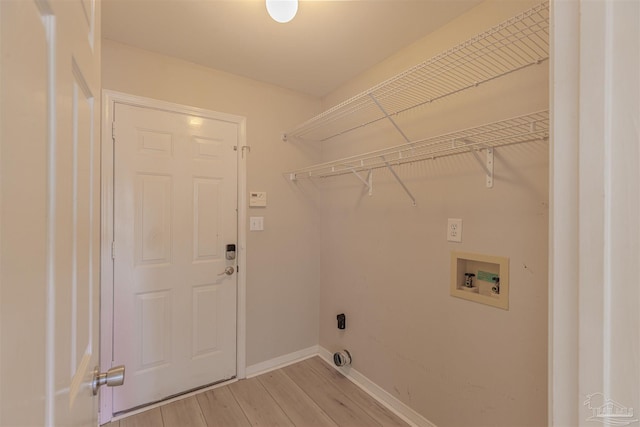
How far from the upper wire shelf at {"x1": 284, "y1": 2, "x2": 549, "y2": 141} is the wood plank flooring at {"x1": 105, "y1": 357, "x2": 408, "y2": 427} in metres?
1.97

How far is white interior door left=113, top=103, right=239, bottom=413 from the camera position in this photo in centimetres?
188

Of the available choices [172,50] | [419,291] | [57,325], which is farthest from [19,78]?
[172,50]

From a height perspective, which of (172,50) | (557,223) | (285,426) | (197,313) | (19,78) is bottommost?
(285,426)

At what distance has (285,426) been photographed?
1780 mm

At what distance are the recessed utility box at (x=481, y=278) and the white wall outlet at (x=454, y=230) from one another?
85 mm

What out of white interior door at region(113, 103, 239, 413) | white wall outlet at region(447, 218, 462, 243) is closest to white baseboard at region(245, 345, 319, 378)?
white interior door at region(113, 103, 239, 413)

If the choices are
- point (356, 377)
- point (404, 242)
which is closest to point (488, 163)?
point (404, 242)

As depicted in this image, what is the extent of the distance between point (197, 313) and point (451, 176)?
2040mm

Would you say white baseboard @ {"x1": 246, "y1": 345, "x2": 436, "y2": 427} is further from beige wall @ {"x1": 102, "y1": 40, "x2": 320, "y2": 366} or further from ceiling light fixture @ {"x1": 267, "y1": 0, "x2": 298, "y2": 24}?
ceiling light fixture @ {"x1": 267, "y1": 0, "x2": 298, "y2": 24}

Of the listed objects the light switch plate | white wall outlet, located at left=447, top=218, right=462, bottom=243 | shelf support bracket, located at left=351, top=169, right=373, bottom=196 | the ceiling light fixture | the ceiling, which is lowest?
white wall outlet, located at left=447, top=218, right=462, bottom=243

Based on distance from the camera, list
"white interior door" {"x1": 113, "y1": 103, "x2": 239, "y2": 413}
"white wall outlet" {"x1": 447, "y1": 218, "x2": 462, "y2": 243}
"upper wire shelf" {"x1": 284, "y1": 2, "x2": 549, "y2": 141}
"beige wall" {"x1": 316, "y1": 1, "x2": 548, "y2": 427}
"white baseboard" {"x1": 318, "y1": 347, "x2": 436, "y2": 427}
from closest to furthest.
→ "upper wire shelf" {"x1": 284, "y1": 2, "x2": 549, "y2": 141} → "beige wall" {"x1": 316, "y1": 1, "x2": 548, "y2": 427} → "white wall outlet" {"x1": 447, "y1": 218, "x2": 462, "y2": 243} → "white baseboard" {"x1": 318, "y1": 347, "x2": 436, "y2": 427} → "white interior door" {"x1": 113, "y1": 103, "x2": 239, "y2": 413}

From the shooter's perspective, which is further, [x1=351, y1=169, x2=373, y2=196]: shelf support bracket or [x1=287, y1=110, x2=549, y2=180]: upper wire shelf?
[x1=351, y1=169, x2=373, y2=196]: shelf support bracket

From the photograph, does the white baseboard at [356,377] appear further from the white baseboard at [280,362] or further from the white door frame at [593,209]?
the white door frame at [593,209]

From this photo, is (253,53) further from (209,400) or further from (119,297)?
(209,400)
